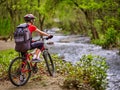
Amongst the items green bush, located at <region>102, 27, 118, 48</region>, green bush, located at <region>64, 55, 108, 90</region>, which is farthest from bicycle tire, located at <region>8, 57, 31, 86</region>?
green bush, located at <region>102, 27, 118, 48</region>

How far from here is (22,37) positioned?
10.6m

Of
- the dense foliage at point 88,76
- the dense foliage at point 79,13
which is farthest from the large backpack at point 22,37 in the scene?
the dense foliage at point 79,13

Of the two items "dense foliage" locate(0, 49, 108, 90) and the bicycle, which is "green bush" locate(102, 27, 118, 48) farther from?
the bicycle

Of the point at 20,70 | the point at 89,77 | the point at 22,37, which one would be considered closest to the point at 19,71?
the point at 20,70

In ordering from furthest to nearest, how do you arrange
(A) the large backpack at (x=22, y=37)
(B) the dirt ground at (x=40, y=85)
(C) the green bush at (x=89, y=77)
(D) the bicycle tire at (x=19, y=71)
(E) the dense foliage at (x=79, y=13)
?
(E) the dense foliage at (x=79, y=13)
(C) the green bush at (x=89, y=77)
(B) the dirt ground at (x=40, y=85)
(D) the bicycle tire at (x=19, y=71)
(A) the large backpack at (x=22, y=37)

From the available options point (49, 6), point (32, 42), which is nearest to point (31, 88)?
point (32, 42)

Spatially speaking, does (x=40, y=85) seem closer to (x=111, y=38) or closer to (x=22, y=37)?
(x=22, y=37)

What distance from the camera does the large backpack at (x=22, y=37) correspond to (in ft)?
34.8

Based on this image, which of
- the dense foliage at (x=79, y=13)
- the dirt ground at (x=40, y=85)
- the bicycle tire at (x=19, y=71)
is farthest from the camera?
the dense foliage at (x=79, y=13)

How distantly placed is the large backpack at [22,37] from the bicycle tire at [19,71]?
1.29 ft

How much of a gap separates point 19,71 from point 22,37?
119 cm

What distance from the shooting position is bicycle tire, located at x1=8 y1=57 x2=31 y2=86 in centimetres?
1071

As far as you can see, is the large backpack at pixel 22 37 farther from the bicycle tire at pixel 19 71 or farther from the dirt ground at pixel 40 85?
the dirt ground at pixel 40 85

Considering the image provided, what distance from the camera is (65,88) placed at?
10.9 meters
